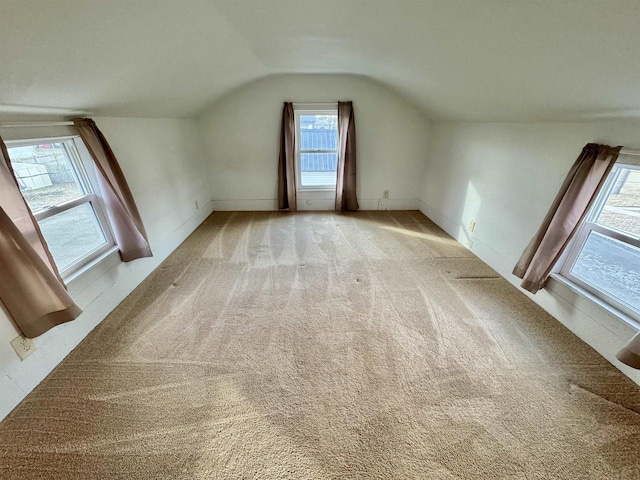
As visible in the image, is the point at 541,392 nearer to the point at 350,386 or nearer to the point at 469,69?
the point at 350,386

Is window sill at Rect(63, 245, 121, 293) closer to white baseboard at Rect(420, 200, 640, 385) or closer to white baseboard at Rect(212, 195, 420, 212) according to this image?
white baseboard at Rect(212, 195, 420, 212)

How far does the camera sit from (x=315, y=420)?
4.60 feet

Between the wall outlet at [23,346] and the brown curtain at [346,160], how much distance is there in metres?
3.66

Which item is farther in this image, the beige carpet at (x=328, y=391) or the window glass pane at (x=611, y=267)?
the window glass pane at (x=611, y=267)

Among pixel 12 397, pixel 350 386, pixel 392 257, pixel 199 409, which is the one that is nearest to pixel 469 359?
pixel 350 386

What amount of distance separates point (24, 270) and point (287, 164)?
3163mm

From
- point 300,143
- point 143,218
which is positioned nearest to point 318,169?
point 300,143

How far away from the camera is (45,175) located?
1907 millimetres

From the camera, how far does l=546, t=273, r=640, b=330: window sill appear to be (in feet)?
5.54

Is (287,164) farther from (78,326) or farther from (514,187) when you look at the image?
(78,326)

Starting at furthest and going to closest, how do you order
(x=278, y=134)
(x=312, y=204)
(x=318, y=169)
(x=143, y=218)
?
(x=312, y=204), (x=318, y=169), (x=278, y=134), (x=143, y=218)

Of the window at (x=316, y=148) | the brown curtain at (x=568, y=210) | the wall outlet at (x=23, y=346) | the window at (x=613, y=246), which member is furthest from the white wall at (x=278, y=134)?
the wall outlet at (x=23, y=346)

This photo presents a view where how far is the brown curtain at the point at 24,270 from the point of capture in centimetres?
141

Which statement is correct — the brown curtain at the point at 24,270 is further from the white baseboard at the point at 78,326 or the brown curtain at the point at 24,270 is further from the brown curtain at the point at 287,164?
the brown curtain at the point at 287,164
